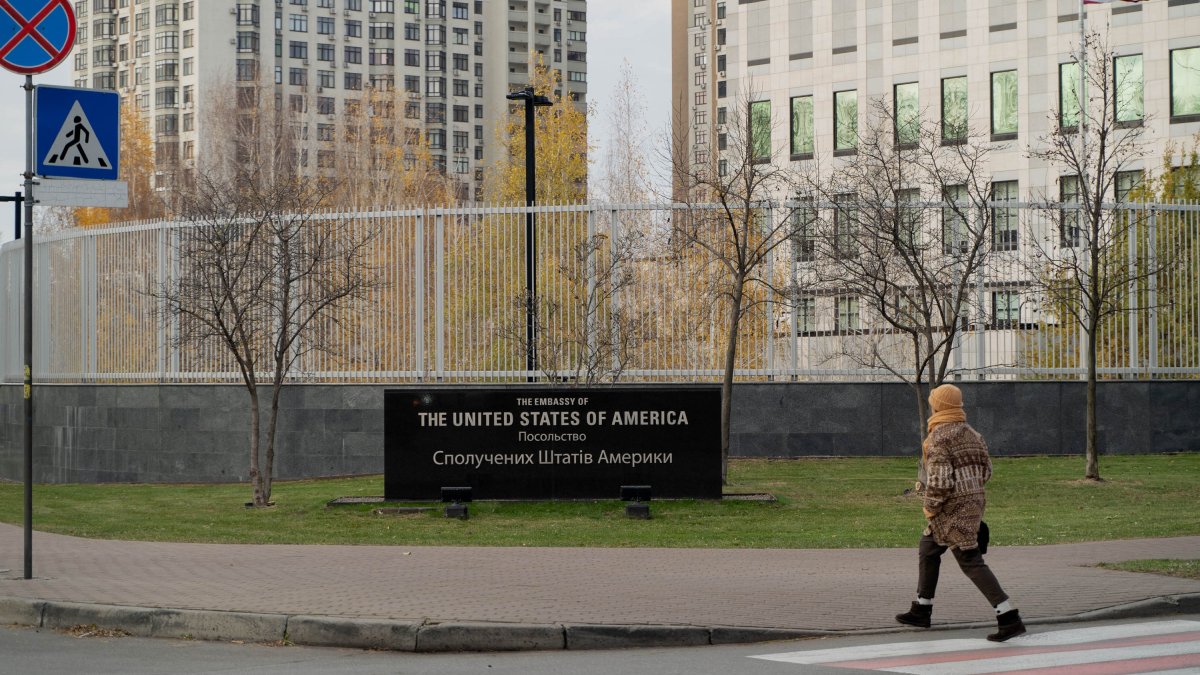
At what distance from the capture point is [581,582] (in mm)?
12172

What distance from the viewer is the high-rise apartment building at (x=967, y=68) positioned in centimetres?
5438

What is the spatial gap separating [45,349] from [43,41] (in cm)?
1921

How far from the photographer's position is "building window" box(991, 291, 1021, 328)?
83.8 ft

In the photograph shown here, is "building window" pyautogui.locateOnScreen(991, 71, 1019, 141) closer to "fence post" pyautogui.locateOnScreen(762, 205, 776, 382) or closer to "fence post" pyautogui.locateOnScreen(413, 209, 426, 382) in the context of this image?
"fence post" pyautogui.locateOnScreen(762, 205, 776, 382)

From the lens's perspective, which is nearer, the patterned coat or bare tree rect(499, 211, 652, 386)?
the patterned coat

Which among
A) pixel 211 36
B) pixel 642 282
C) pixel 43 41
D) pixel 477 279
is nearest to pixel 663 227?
pixel 642 282

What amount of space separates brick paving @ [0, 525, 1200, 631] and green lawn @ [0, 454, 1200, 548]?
1250 mm

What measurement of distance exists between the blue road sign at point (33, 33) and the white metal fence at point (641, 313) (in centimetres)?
1265

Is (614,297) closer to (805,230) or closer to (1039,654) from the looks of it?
(805,230)

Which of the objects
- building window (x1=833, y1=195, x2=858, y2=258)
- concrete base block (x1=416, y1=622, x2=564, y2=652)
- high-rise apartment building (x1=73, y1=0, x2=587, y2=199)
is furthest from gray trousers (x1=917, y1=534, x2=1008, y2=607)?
high-rise apartment building (x1=73, y1=0, x2=587, y2=199)

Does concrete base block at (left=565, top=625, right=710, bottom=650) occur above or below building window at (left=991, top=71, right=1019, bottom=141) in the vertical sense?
below

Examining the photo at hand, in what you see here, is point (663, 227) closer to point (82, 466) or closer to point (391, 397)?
point (391, 397)

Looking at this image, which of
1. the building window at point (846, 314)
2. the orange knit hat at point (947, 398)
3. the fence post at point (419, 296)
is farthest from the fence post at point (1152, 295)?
the orange knit hat at point (947, 398)

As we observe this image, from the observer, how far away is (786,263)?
25.5m
